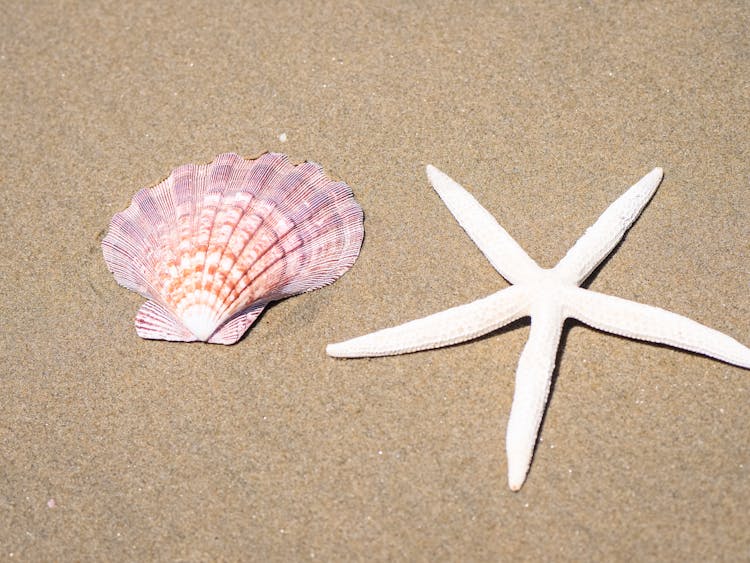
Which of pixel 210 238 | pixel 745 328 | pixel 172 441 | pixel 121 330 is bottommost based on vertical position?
pixel 172 441

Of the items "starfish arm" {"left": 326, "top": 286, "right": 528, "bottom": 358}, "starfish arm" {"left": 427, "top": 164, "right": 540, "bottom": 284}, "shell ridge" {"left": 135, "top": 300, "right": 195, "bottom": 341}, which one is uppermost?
"starfish arm" {"left": 427, "top": 164, "right": 540, "bottom": 284}

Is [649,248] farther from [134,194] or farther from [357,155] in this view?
[134,194]

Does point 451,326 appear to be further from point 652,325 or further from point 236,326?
point 236,326

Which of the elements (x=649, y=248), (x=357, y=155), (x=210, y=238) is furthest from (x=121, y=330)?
(x=649, y=248)

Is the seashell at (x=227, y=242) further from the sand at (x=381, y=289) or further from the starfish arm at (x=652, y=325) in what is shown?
the starfish arm at (x=652, y=325)

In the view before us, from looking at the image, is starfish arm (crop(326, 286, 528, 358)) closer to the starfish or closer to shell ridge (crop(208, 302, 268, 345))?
the starfish

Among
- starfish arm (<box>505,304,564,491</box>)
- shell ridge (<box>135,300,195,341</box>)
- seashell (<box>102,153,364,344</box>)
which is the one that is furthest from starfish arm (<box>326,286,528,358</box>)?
shell ridge (<box>135,300,195,341</box>)
